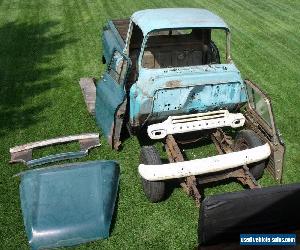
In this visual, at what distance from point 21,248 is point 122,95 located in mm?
2827

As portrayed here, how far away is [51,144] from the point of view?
23.4 ft

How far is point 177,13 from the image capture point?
6742mm

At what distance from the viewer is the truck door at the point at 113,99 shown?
642 cm

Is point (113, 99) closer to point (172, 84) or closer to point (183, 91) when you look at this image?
point (172, 84)

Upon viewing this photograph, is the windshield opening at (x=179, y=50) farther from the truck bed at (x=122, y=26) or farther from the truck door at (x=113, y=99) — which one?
the truck bed at (x=122, y=26)

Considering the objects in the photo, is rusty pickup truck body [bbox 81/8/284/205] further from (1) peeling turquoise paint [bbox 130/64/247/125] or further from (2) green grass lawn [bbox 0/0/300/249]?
(2) green grass lawn [bbox 0/0/300/249]

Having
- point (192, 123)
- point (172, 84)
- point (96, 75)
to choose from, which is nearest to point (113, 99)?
point (172, 84)

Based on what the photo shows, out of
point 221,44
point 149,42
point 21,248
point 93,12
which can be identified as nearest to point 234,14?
point 221,44

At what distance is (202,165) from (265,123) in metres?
1.52

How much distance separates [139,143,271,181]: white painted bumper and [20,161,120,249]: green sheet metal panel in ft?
2.66

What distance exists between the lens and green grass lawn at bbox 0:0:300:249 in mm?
5641

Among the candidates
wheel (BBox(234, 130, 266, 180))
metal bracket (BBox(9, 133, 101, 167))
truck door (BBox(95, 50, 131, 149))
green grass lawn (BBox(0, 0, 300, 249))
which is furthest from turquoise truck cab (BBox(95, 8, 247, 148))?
green grass lawn (BBox(0, 0, 300, 249))

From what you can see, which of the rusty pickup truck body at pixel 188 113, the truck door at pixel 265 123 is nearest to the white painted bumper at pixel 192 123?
the rusty pickup truck body at pixel 188 113

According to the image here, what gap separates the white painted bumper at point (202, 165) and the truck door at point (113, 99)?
1310 millimetres
